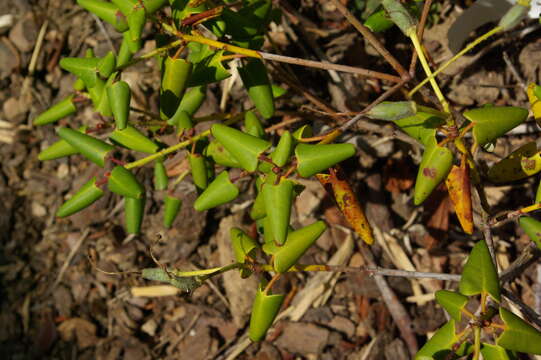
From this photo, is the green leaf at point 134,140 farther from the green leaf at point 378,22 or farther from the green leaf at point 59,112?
the green leaf at point 378,22

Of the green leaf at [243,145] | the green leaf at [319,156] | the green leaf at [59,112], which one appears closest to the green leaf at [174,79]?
the green leaf at [243,145]

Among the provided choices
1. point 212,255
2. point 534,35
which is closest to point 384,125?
point 534,35

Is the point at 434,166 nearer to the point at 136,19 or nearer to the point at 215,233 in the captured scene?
the point at 136,19

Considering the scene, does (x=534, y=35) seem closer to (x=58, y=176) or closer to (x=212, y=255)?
(x=212, y=255)

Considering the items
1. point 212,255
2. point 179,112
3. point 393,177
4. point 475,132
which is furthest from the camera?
point 212,255

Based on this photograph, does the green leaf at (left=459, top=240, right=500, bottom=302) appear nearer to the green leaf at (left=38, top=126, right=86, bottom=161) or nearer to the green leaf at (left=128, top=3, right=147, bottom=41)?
the green leaf at (left=128, top=3, right=147, bottom=41)
